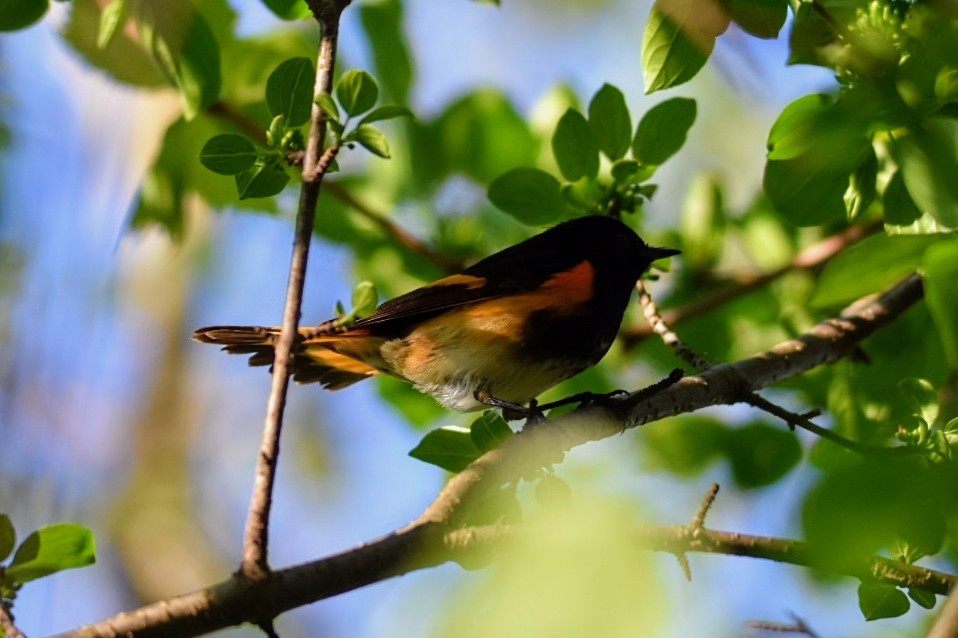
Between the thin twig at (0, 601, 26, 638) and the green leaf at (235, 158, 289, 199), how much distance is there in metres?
0.96

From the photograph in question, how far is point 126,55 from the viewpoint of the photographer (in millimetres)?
3197

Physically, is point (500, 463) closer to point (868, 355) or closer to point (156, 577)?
point (868, 355)

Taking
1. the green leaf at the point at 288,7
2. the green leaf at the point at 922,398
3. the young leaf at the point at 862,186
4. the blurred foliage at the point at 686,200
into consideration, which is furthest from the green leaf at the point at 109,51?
the green leaf at the point at 922,398

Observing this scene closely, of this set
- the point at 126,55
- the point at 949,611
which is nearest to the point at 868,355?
the point at 949,611

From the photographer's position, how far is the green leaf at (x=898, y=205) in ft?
7.27

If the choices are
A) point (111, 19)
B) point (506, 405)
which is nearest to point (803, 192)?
point (506, 405)

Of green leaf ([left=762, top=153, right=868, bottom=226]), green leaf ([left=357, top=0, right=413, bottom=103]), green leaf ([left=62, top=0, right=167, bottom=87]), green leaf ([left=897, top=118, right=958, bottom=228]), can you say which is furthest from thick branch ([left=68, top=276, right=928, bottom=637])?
green leaf ([left=62, top=0, right=167, bottom=87])

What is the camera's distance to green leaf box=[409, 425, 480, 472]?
89.6 inches

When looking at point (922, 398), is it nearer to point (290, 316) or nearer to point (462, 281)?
point (290, 316)

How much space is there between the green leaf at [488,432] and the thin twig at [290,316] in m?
→ 0.56

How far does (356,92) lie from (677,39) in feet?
2.36

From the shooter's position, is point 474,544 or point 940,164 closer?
point 940,164

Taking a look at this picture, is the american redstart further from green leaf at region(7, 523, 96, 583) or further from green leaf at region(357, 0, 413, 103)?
green leaf at region(7, 523, 96, 583)

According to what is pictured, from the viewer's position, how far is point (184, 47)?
8.66 ft
